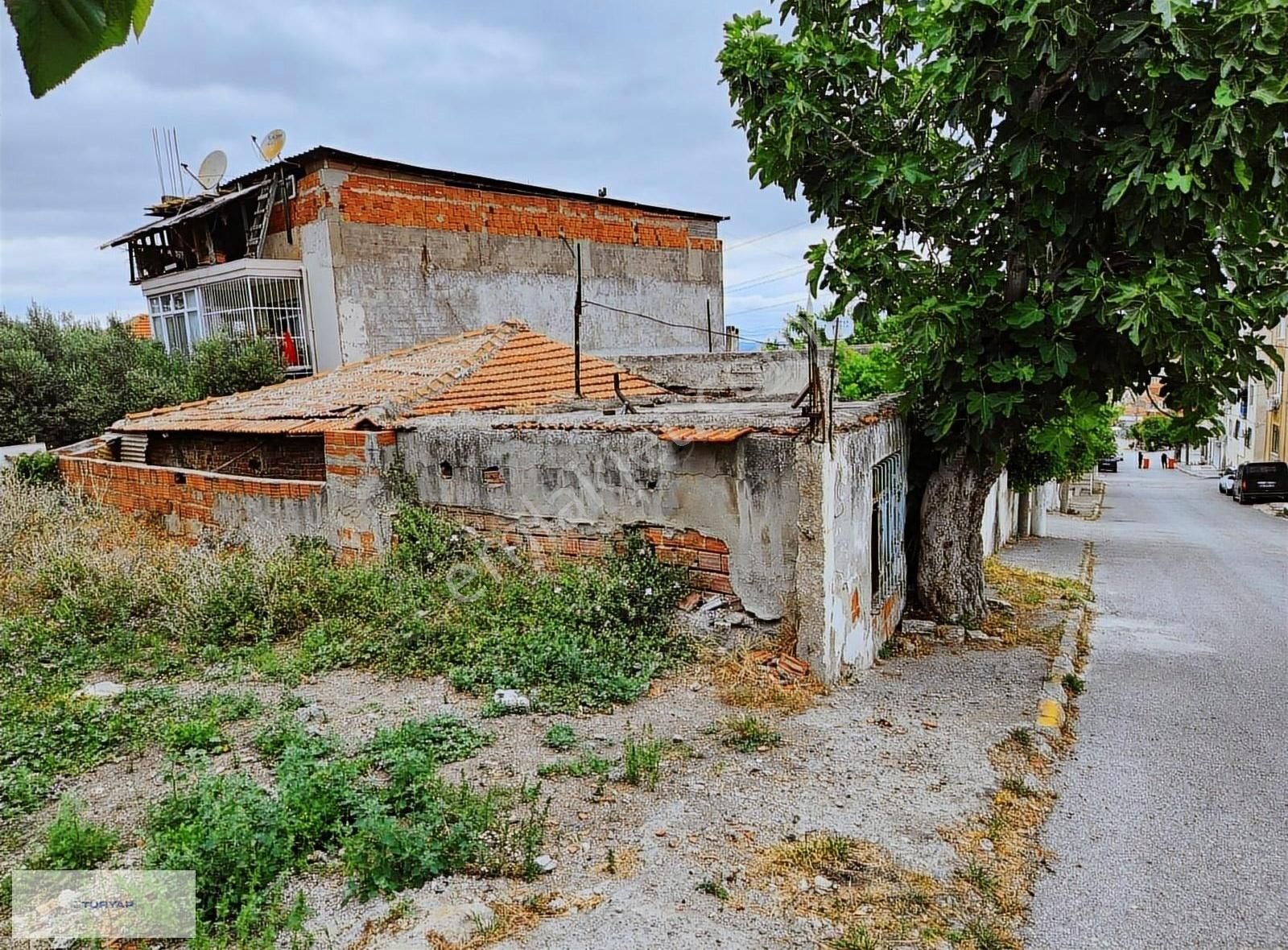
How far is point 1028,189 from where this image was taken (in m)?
6.31

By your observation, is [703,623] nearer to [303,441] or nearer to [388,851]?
[388,851]

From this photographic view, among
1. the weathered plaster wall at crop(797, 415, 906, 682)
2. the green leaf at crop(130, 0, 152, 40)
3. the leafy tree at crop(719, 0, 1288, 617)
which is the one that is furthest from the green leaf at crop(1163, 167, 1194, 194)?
the green leaf at crop(130, 0, 152, 40)

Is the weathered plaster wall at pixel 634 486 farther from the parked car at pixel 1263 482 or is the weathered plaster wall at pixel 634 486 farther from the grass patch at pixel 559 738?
the parked car at pixel 1263 482

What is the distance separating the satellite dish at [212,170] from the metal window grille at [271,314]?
9.43 ft

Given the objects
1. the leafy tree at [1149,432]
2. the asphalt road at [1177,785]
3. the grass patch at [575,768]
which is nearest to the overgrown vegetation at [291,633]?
the grass patch at [575,768]

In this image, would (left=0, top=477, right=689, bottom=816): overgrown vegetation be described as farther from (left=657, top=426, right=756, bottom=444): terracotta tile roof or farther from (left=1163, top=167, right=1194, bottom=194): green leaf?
(left=1163, top=167, right=1194, bottom=194): green leaf

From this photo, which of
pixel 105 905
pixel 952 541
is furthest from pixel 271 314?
pixel 105 905

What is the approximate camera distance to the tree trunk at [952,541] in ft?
28.1

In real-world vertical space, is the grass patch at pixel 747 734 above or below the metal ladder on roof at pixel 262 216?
below

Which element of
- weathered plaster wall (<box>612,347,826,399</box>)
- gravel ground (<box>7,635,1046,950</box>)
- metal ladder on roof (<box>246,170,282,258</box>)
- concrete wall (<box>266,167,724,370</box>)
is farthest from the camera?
metal ladder on roof (<box>246,170,282,258</box>)

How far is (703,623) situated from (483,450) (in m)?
2.97

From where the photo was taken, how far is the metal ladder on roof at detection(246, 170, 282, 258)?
17.3 meters

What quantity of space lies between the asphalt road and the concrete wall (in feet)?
41.6

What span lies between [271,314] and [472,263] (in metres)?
4.48
